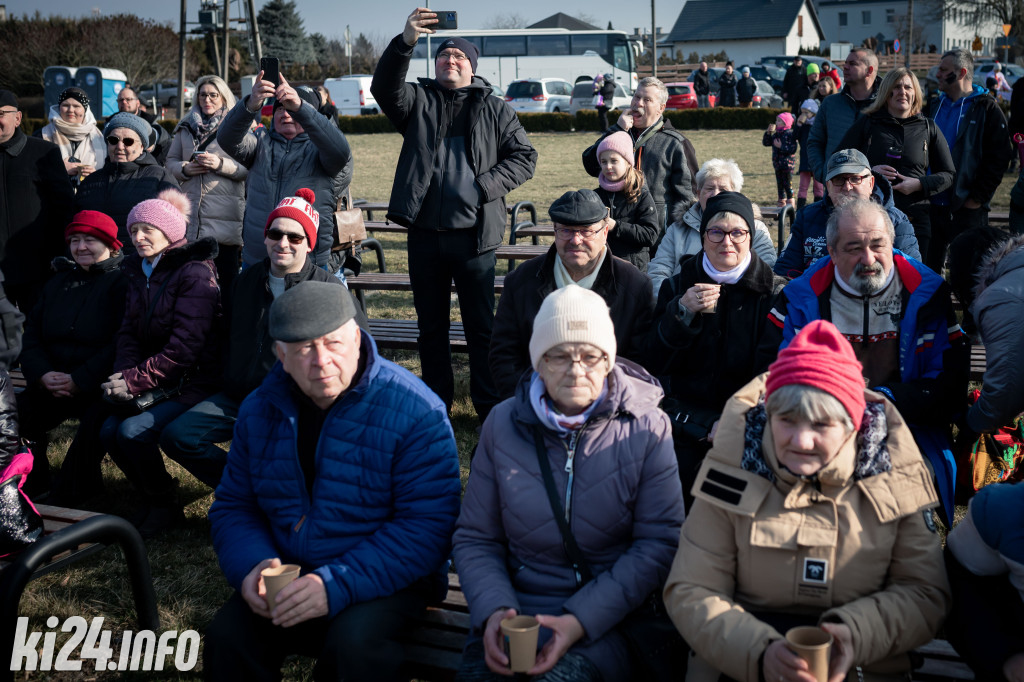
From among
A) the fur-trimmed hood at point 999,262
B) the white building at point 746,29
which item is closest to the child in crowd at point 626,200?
the fur-trimmed hood at point 999,262

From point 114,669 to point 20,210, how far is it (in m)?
3.86

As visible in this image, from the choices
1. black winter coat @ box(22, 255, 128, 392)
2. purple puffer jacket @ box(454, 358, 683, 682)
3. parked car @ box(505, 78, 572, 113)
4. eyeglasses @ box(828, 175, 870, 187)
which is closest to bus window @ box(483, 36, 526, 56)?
Result: parked car @ box(505, 78, 572, 113)

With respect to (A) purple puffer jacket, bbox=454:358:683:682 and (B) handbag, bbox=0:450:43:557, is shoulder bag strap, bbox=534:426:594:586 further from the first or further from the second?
(B) handbag, bbox=0:450:43:557

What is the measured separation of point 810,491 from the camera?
7.92 feet

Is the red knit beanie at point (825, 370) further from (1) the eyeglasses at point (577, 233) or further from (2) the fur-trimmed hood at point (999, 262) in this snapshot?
(1) the eyeglasses at point (577, 233)

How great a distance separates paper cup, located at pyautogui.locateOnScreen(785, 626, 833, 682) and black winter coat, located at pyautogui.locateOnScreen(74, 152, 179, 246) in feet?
16.7

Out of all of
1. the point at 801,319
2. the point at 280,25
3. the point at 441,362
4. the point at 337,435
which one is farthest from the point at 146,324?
the point at 280,25

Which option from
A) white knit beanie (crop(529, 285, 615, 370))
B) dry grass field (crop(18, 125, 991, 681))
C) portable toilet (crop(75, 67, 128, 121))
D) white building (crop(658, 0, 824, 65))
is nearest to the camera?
white knit beanie (crop(529, 285, 615, 370))

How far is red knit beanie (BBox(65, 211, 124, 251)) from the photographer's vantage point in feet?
15.6

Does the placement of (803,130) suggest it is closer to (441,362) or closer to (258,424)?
(441,362)

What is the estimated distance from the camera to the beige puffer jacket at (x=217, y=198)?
6.25 m

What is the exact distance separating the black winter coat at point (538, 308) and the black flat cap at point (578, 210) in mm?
256

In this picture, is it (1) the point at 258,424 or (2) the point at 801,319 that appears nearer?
(1) the point at 258,424

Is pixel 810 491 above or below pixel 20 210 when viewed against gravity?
below
